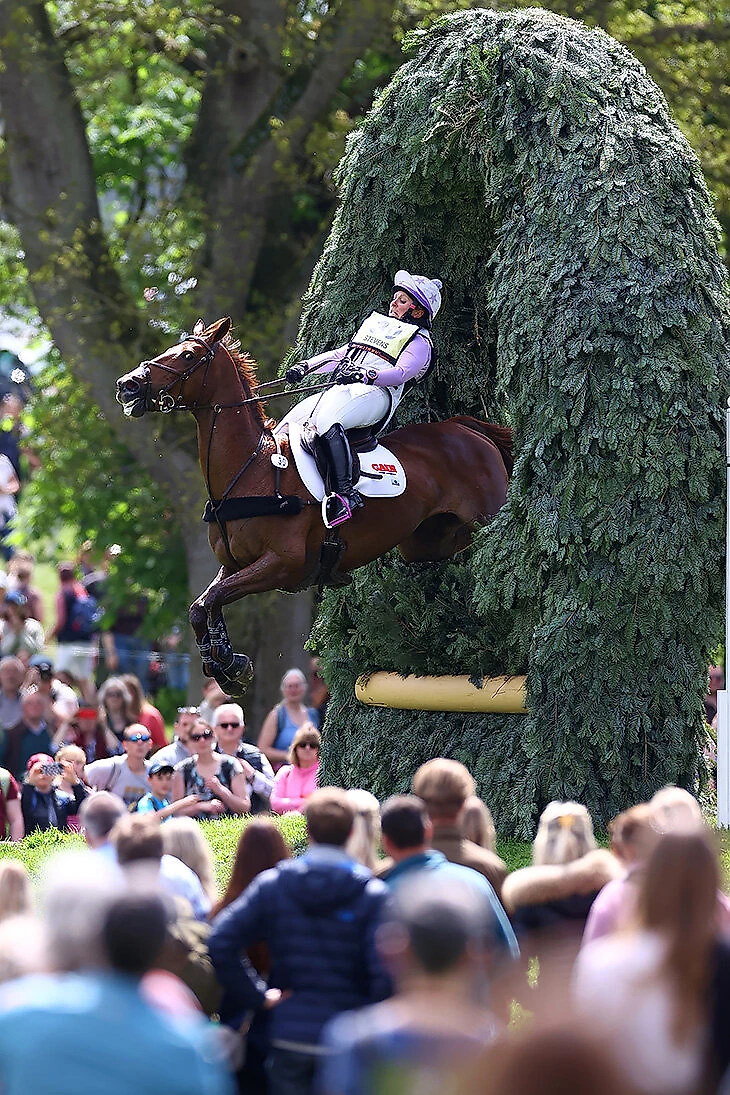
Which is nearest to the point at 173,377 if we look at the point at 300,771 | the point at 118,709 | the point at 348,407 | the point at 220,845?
the point at 348,407

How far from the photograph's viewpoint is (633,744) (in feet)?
34.1

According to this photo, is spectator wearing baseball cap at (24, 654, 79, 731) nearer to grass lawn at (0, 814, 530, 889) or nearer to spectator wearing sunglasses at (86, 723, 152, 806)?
spectator wearing sunglasses at (86, 723, 152, 806)

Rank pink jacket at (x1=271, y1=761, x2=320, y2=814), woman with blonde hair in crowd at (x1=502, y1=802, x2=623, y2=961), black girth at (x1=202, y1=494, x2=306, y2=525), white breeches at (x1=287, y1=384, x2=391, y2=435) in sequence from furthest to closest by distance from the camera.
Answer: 1. pink jacket at (x1=271, y1=761, x2=320, y2=814)
2. white breeches at (x1=287, y1=384, x2=391, y2=435)
3. black girth at (x1=202, y1=494, x2=306, y2=525)
4. woman with blonde hair in crowd at (x1=502, y1=802, x2=623, y2=961)

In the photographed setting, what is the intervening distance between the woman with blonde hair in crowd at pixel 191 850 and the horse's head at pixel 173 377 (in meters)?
4.32

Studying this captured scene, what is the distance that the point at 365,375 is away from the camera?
10.2 meters

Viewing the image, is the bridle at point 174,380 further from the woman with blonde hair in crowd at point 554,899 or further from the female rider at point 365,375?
the woman with blonde hair in crowd at point 554,899

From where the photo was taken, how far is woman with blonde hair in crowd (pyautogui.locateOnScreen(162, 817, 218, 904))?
5.62 metres

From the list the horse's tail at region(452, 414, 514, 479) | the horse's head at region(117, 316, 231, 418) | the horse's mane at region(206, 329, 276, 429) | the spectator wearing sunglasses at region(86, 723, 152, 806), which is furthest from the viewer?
the horse's tail at region(452, 414, 514, 479)

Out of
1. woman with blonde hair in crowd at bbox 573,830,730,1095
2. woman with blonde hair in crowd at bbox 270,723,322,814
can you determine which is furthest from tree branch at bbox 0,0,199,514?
woman with blonde hair in crowd at bbox 573,830,730,1095

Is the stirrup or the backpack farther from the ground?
the stirrup

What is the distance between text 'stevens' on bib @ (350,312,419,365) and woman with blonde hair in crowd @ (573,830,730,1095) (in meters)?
6.65

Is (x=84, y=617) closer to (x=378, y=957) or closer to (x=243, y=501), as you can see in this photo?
(x=243, y=501)

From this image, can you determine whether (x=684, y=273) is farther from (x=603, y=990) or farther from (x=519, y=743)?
(x=603, y=990)

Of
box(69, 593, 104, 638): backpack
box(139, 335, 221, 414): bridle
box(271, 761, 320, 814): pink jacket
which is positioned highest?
box(139, 335, 221, 414): bridle
